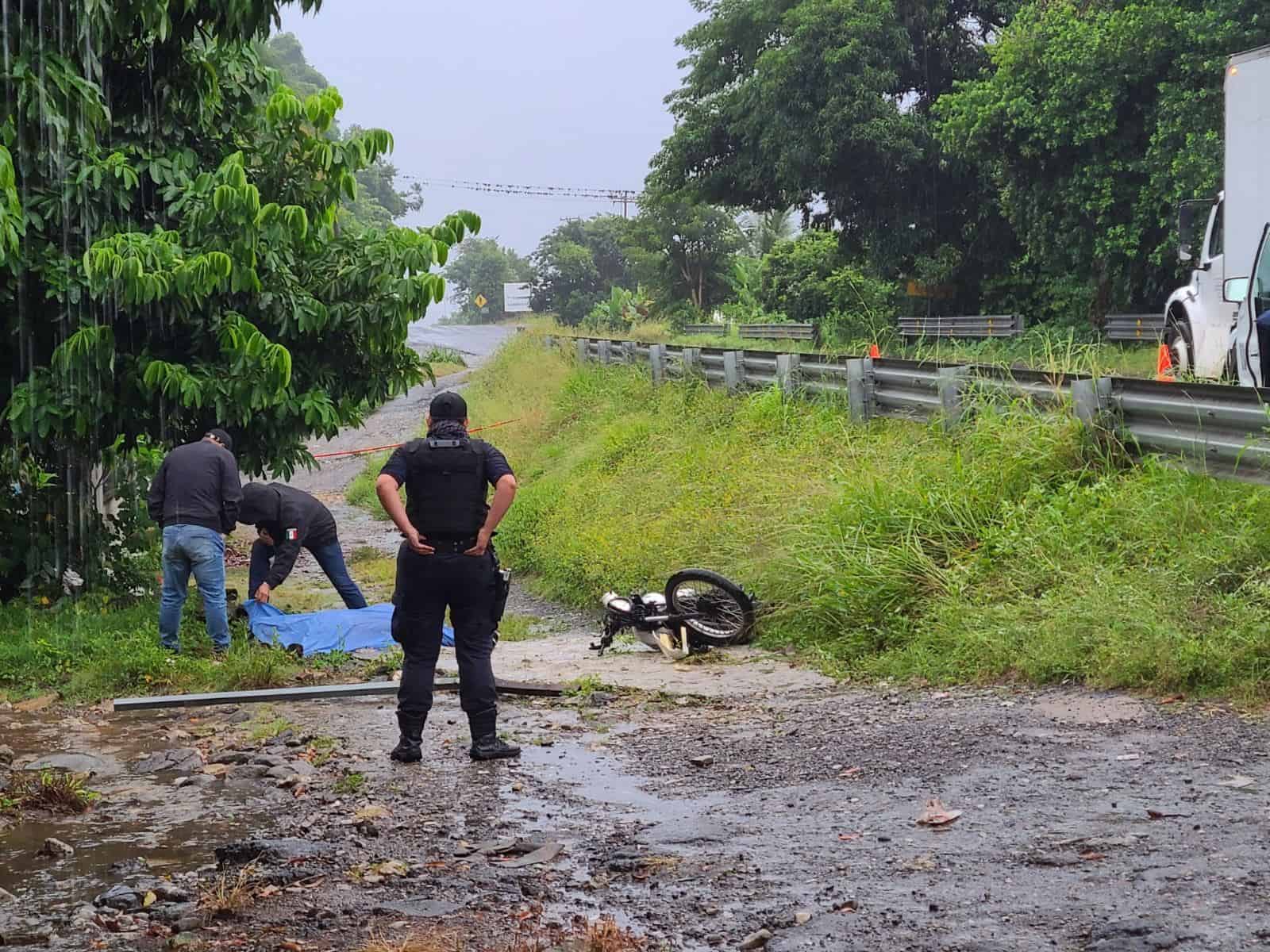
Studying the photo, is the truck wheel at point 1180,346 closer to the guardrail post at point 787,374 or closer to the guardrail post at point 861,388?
the guardrail post at point 861,388

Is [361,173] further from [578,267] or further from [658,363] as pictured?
[658,363]

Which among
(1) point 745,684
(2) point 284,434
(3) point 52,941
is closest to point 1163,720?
(1) point 745,684

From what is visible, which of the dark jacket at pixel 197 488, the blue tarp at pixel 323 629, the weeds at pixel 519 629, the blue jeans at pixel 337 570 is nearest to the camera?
the dark jacket at pixel 197 488

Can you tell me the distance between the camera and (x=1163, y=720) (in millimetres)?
6289

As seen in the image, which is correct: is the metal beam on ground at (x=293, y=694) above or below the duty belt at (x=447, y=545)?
below

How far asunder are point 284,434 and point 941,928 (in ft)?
27.4

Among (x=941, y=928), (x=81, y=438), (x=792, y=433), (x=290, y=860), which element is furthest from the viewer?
(x=792, y=433)

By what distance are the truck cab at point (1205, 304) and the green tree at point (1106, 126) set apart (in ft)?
33.8

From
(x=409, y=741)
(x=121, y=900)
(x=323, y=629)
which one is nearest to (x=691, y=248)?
(x=323, y=629)

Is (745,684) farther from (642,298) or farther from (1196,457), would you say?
(642,298)

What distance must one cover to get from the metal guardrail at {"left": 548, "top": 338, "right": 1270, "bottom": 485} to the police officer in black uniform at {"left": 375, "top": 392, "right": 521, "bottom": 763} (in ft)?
14.8

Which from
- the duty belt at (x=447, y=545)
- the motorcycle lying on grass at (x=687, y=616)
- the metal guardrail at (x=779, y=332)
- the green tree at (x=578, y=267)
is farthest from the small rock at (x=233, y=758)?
the green tree at (x=578, y=267)

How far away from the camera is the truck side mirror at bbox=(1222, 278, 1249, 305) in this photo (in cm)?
1218

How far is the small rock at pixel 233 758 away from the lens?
A: 6.90 meters
